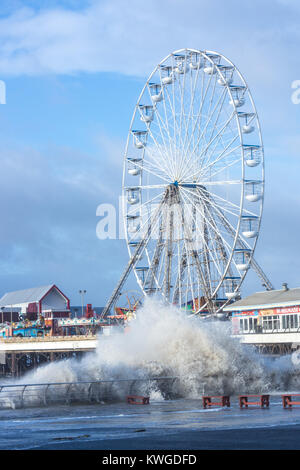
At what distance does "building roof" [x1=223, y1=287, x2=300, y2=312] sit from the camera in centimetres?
6106

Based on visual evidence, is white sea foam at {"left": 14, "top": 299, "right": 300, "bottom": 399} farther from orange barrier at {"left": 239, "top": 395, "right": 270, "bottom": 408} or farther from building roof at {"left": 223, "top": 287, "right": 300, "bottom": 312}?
building roof at {"left": 223, "top": 287, "right": 300, "bottom": 312}

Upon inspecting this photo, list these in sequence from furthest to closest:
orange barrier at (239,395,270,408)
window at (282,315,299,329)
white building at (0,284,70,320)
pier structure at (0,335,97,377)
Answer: white building at (0,284,70,320) < pier structure at (0,335,97,377) < window at (282,315,299,329) < orange barrier at (239,395,270,408)

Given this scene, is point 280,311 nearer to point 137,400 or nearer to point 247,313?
point 247,313

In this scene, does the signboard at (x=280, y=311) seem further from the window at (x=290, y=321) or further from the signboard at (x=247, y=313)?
the signboard at (x=247, y=313)

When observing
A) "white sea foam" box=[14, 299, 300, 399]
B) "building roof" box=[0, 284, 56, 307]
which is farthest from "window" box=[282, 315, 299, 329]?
"building roof" box=[0, 284, 56, 307]

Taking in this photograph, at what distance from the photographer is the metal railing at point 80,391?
35.6 m

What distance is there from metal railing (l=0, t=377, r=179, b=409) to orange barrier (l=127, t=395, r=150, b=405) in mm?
1114

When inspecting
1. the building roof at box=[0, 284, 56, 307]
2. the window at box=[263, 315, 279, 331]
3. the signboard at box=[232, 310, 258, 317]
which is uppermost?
the building roof at box=[0, 284, 56, 307]

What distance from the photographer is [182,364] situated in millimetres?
43438

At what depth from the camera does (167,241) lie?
65938 mm

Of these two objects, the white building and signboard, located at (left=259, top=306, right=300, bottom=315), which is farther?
the white building
